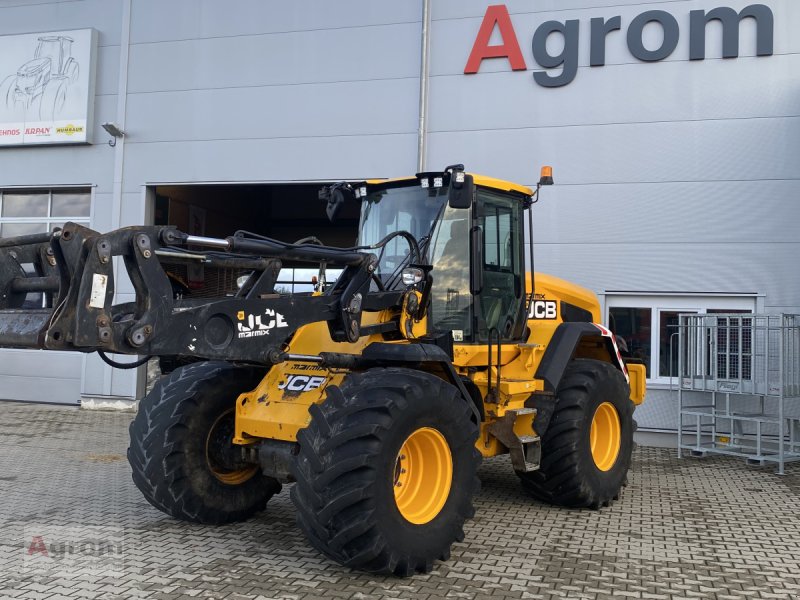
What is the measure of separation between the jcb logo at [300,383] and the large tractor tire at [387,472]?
0.54 metres

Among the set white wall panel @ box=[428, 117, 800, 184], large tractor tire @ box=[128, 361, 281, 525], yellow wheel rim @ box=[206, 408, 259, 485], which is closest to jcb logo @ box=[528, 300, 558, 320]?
large tractor tire @ box=[128, 361, 281, 525]

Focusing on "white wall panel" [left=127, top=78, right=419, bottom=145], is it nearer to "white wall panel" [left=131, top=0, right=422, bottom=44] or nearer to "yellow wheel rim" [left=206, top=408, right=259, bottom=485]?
"white wall panel" [left=131, top=0, right=422, bottom=44]

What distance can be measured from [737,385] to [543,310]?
3.72 m

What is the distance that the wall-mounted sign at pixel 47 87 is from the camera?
12.4m

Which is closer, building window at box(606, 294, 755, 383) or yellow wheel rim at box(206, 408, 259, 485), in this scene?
yellow wheel rim at box(206, 408, 259, 485)

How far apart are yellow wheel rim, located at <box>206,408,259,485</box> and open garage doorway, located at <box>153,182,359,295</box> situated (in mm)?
4095

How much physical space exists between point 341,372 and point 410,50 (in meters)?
7.33

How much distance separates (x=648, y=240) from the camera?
32.7 feet

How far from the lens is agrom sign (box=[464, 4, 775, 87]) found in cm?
966

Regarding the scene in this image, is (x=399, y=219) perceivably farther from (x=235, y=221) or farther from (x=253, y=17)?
(x=235, y=221)

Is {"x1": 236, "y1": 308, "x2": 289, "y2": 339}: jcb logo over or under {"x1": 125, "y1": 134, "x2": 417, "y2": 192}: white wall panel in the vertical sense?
under

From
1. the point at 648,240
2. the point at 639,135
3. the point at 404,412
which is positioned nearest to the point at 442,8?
the point at 639,135

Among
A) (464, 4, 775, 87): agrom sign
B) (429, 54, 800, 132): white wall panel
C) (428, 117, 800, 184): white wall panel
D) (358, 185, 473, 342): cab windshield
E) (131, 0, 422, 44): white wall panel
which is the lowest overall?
(358, 185, 473, 342): cab windshield

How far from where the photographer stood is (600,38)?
33.2 ft
